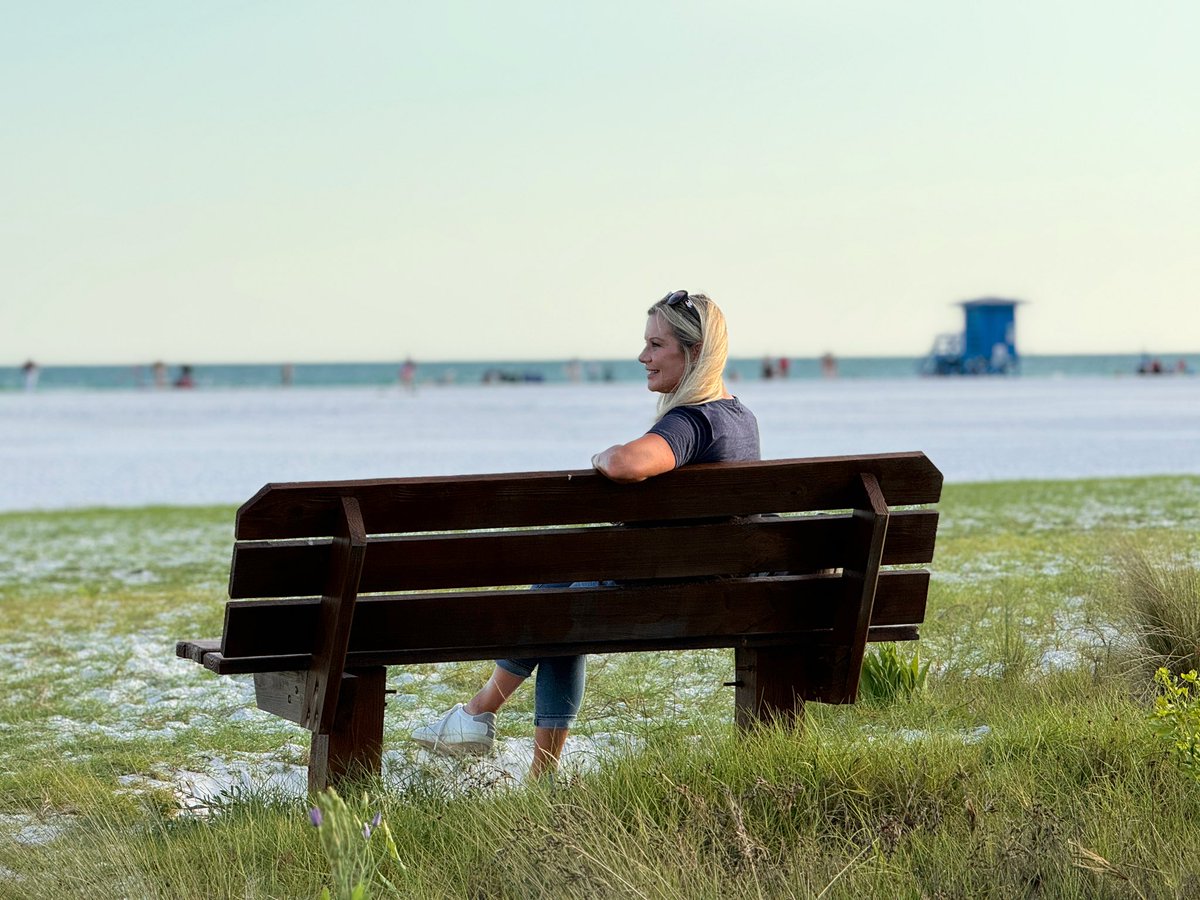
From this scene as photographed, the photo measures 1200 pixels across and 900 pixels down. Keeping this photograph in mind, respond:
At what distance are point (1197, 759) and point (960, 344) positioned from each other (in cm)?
10074

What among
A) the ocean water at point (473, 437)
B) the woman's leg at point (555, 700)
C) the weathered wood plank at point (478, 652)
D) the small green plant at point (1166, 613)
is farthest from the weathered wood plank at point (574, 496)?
the ocean water at point (473, 437)

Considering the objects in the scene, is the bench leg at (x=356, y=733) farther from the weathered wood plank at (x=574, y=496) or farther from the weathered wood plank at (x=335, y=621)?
the weathered wood plank at (x=574, y=496)

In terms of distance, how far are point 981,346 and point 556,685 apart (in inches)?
3915

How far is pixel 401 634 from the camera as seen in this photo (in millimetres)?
4430

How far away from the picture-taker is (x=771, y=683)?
4984 millimetres

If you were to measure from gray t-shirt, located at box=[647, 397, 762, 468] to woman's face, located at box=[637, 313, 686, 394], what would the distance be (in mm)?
176

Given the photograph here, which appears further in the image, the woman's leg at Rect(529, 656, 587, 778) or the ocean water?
the ocean water

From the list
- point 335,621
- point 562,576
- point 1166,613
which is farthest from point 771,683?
point 1166,613

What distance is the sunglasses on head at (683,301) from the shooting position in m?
4.88

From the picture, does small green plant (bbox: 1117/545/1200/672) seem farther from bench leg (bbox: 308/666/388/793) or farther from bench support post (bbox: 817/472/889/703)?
bench leg (bbox: 308/666/388/793)

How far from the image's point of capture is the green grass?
3629 mm

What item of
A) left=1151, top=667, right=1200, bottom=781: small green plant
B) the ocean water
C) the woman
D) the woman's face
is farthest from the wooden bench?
the ocean water

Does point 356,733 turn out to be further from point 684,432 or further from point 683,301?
point 683,301

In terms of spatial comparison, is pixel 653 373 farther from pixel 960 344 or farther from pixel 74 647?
pixel 960 344
